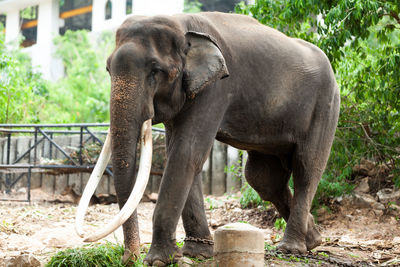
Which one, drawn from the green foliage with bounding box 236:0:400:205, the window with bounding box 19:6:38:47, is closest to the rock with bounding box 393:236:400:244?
the green foliage with bounding box 236:0:400:205

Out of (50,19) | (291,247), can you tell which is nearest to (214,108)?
(291,247)

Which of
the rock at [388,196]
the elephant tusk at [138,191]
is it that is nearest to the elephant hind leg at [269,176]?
the elephant tusk at [138,191]

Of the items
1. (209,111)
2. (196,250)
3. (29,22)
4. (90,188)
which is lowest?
(196,250)

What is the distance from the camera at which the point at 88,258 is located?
4039 millimetres

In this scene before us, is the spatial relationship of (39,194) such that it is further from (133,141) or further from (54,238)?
(133,141)

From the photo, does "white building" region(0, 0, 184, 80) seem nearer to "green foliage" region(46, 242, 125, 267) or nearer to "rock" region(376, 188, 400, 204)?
"rock" region(376, 188, 400, 204)

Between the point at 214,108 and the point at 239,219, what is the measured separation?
459 cm

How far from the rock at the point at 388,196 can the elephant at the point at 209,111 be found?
3208mm

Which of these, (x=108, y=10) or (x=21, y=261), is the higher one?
(x=108, y=10)

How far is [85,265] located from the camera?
3.97 meters

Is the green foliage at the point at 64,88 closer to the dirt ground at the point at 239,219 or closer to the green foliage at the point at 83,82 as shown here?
the green foliage at the point at 83,82

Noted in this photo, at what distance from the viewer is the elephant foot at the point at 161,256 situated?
3873 mm

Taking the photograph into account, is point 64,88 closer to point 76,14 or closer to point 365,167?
point 76,14

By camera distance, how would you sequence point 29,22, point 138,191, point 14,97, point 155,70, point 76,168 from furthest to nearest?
point 29,22 → point 14,97 → point 76,168 → point 155,70 → point 138,191
